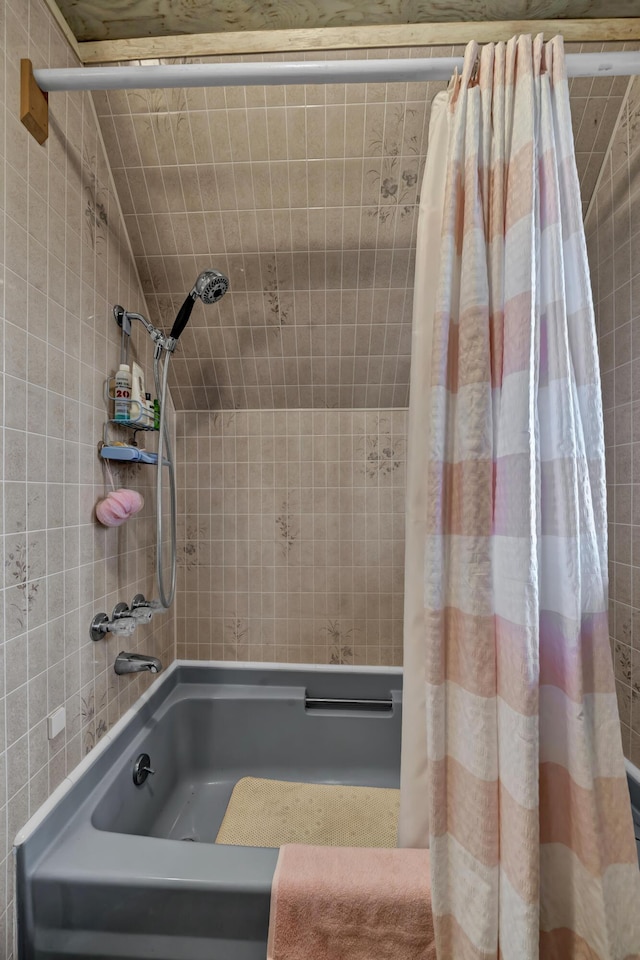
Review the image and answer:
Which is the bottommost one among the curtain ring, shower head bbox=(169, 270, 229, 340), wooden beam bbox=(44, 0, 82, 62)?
shower head bbox=(169, 270, 229, 340)

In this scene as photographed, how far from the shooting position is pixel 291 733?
151cm

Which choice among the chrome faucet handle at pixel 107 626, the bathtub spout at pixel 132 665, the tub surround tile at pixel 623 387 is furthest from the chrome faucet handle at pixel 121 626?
the tub surround tile at pixel 623 387

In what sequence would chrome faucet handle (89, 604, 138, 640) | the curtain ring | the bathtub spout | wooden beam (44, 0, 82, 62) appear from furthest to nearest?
the bathtub spout, chrome faucet handle (89, 604, 138, 640), wooden beam (44, 0, 82, 62), the curtain ring

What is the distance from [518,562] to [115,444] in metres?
1.02

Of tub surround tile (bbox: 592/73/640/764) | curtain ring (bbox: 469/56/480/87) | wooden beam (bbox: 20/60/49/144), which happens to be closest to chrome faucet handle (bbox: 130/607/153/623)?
wooden beam (bbox: 20/60/49/144)

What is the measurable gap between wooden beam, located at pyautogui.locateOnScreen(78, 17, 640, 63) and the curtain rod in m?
0.30

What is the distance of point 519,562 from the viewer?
63 centimetres

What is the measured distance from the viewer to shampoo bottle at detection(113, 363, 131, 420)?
1.13 meters

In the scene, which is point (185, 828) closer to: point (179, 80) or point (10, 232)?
point (10, 232)

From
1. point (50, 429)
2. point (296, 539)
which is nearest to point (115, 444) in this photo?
point (50, 429)

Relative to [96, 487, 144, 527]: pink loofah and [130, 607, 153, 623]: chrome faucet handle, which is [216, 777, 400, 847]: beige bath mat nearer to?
[130, 607, 153, 623]: chrome faucet handle

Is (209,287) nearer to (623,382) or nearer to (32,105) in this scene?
(32,105)

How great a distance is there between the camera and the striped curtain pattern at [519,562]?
2.02 ft

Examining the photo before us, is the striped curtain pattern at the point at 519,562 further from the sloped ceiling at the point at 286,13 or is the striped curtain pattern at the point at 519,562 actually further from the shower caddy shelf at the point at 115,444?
the shower caddy shelf at the point at 115,444
